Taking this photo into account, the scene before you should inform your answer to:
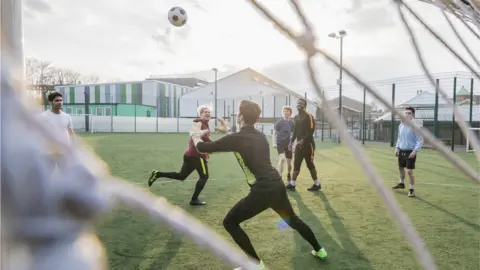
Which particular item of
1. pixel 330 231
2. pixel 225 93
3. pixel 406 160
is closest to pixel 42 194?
pixel 330 231

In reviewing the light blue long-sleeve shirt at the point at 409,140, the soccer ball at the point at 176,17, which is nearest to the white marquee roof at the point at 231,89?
the light blue long-sleeve shirt at the point at 409,140

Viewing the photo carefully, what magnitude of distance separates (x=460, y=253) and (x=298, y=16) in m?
4.06

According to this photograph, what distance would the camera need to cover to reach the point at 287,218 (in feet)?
12.8

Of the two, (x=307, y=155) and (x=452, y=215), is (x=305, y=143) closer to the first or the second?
(x=307, y=155)

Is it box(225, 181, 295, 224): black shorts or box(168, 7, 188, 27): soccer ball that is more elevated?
box(168, 7, 188, 27): soccer ball

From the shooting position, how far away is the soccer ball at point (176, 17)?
565 cm

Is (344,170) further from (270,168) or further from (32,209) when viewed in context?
(32,209)

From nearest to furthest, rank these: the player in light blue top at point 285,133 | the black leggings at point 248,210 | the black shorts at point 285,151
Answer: the black leggings at point 248,210 → the player in light blue top at point 285,133 → the black shorts at point 285,151

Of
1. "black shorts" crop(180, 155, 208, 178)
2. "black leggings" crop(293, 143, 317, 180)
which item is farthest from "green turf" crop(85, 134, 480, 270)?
"black shorts" crop(180, 155, 208, 178)

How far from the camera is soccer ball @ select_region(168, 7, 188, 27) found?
5648 mm

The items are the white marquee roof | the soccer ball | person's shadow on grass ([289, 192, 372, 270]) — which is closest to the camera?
person's shadow on grass ([289, 192, 372, 270])

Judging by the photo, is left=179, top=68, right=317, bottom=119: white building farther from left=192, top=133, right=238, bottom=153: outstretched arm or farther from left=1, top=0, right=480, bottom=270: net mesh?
left=1, top=0, right=480, bottom=270: net mesh

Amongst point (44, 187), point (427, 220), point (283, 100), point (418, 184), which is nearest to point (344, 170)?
point (418, 184)

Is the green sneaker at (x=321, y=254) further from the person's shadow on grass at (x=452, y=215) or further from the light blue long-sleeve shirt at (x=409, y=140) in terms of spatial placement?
the light blue long-sleeve shirt at (x=409, y=140)
